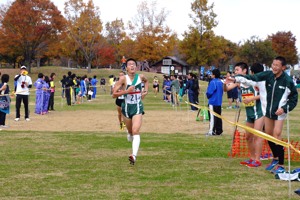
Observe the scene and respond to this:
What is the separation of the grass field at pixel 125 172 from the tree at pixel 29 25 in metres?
48.2

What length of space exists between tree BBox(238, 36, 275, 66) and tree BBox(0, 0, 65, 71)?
32814 millimetres

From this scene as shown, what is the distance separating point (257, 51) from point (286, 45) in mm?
19350

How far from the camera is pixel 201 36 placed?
66688 millimetres

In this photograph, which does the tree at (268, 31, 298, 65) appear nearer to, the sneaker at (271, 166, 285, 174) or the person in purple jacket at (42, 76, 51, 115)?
the person in purple jacket at (42, 76, 51, 115)

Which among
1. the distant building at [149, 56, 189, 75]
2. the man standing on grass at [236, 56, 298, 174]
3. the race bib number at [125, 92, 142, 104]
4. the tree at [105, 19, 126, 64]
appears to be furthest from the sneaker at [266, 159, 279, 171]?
the tree at [105, 19, 126, 64]

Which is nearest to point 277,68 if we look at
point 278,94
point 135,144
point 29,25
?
point 278,94

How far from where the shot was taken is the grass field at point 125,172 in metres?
6.77

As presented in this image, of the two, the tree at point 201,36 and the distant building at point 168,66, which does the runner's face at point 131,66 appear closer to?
the tree at point 201,36

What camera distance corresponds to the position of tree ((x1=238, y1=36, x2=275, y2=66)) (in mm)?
77500

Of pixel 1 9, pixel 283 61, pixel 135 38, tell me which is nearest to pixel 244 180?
pixel 283 61

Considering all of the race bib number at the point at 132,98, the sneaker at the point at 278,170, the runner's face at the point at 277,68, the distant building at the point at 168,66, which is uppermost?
the distant building at the point at 168,66

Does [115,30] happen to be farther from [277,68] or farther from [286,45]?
[277,68]

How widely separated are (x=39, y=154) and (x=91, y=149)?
1263 millimetres

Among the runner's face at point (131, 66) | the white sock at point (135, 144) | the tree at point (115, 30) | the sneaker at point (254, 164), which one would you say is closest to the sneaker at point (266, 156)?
the sneaker at point (254, 164)
